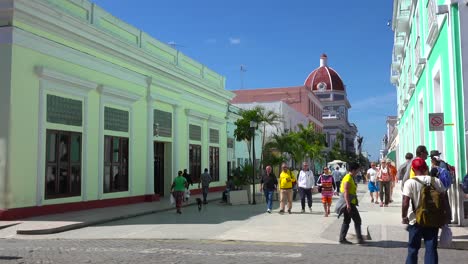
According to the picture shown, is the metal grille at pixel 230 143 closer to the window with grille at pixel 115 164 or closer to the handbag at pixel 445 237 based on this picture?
the window with grille at pixel 115 164

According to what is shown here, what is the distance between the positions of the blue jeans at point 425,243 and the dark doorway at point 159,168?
59.4ft

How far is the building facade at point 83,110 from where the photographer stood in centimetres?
1421

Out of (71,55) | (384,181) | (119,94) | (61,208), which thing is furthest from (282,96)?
(61,208)

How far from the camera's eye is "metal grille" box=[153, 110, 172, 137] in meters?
22.6

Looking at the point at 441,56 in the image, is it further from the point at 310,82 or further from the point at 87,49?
the point at 310,82

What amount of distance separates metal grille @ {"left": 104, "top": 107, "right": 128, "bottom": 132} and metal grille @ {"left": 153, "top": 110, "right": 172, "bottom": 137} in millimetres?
2534

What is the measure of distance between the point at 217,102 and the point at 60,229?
18733 mm

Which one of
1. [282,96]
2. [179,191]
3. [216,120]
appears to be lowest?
[179,191]

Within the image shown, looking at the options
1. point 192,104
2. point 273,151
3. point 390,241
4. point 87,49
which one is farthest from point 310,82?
point 390,241

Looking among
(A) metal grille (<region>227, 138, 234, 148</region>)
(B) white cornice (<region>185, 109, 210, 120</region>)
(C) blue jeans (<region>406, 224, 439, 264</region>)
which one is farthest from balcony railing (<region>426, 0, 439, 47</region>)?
(A) metal grille (<region>227, 138, 234, 148</region>)

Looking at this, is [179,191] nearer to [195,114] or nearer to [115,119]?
[115,119]

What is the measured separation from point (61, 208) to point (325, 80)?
8822cm

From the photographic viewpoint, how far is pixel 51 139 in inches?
618

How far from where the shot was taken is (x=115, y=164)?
19.5 m
